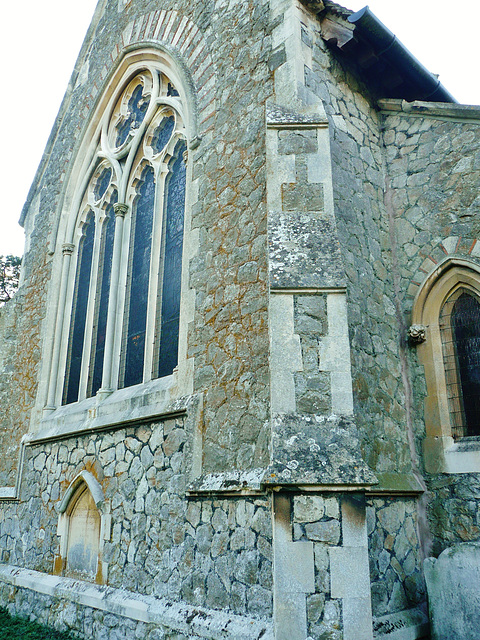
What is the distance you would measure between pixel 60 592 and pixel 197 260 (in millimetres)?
4162

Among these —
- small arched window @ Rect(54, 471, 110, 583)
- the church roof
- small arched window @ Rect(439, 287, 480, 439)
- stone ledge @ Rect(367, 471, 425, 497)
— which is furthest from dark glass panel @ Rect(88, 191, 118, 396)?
small arched window @ Rect(439, 287, 480, 439)

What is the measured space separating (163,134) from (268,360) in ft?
13.9

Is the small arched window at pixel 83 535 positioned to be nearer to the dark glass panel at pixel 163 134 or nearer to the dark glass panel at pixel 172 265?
the dark glass panel at pixel 172 265

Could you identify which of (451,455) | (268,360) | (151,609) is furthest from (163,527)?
(451,455)

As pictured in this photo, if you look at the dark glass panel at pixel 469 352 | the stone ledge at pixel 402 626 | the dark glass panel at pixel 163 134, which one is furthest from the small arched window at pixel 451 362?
the dark glass panel at pixel 163 134

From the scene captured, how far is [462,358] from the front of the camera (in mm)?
5230

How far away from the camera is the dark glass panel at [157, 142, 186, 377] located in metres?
6.13

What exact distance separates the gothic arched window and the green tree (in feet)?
35.2

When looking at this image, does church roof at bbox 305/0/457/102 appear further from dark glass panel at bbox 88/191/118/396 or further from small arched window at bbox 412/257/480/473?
dark glass panel at bbox 88/191/118/396

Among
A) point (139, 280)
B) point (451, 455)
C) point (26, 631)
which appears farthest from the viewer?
point (139, 280)

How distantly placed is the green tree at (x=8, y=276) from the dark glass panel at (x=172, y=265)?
12.9 meters

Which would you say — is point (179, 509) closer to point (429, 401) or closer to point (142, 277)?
point (429, 401)

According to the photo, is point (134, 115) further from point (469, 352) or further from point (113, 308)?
point (469, 352)

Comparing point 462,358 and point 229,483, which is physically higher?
point 462,358
